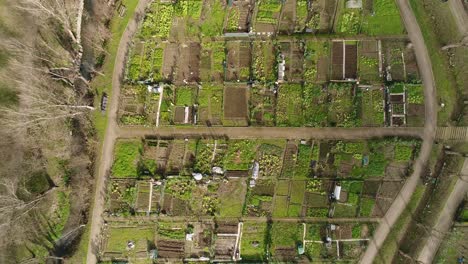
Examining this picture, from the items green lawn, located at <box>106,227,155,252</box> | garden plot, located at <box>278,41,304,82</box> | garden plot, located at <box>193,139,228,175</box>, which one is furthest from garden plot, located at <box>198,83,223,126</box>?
green lawn, located at <box>106,227,155,252</box>

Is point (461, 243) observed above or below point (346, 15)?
below

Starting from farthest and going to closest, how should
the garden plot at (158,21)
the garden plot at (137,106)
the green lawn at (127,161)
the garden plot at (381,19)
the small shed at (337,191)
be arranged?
the garden plot at (158,21)
the garden plot at (137,106)
the green lawn at (127,161)
the garden plot at (381,19)
the small shed at (337,191)

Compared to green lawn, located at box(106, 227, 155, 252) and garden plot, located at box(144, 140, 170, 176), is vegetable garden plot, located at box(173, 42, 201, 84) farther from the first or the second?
green lawn, located at box(106, 227, 155, 252)

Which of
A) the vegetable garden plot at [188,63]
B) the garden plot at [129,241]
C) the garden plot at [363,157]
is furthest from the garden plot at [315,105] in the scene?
the garden plot at [129,241]

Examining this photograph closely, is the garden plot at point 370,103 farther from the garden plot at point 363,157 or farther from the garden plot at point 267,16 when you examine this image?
the garden plot at point 267,16

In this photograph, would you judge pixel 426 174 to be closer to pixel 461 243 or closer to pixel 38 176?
pixel 461 243

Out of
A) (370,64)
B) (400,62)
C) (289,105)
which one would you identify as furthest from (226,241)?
(400,62)

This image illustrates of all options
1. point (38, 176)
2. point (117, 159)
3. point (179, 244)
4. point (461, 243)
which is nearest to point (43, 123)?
point (38, 176)

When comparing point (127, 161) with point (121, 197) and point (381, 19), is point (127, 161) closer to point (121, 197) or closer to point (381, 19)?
point (121, 197)
